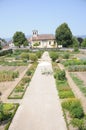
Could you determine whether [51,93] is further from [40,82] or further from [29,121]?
[29,121]

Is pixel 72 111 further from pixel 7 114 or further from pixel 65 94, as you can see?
pixel 65 94

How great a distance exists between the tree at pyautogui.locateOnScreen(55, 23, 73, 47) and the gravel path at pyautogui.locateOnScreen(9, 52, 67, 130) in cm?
6149

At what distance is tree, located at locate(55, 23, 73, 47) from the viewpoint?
86.0 m

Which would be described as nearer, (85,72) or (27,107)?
(27,107)

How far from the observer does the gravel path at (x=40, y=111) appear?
49.9 ft

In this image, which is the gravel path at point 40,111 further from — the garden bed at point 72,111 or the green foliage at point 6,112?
the green foliage at point 6,112

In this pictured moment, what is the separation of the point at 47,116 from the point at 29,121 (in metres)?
1.27

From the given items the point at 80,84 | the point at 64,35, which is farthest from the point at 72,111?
the point at 64,35

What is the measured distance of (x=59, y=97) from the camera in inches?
845

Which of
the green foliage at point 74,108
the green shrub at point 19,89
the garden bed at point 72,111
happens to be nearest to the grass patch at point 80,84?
the garden bed at point 72,111

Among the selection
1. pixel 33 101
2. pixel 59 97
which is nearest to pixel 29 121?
pixel 33 101

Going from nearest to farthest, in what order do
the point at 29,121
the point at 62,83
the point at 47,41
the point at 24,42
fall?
the point at 29,121 < the point at 62,83 < the point at 24,42 < the point at 47,41

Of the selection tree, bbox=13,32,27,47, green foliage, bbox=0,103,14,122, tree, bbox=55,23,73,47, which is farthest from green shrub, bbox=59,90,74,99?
tree, bbox=13,32,27,47

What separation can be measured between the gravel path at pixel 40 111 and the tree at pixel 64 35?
202ft
